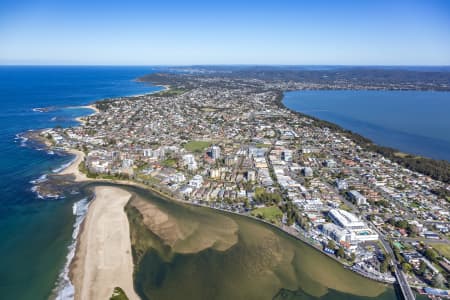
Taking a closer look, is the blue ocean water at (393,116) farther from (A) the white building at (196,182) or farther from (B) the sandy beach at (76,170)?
(B) the sandy beach at (76,170)

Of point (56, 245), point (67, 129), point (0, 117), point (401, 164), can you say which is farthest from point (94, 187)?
point (0, 117)

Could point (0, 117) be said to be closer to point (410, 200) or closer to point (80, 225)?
point (80, 225)

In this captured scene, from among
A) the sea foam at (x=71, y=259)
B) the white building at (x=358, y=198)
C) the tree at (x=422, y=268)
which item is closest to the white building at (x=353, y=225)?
the white building at (x=358, y=198)

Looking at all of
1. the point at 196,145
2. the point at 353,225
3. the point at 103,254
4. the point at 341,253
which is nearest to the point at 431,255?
the point at 353,225

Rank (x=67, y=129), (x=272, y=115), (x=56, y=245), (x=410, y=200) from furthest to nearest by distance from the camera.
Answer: (x=272, y=115)
(x=67, y=129)
(x=410, y=200)
(x=56, y=245)

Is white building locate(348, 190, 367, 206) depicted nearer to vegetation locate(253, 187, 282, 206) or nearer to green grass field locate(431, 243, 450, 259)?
green grass field locate(431, 243, 450, 259)

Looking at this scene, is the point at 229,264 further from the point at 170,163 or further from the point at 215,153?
the point at 215,153
